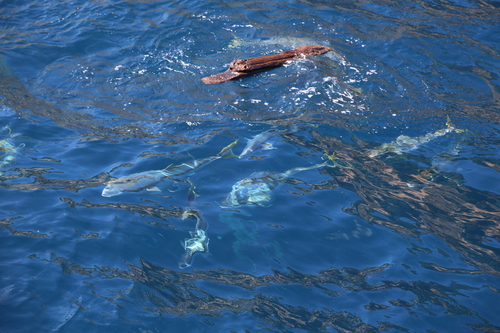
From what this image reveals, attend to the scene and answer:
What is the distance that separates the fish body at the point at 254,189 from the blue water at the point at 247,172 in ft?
0.36

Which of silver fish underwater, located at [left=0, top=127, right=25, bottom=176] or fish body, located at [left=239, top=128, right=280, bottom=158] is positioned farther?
fish body, located at [left=239, top=128, right=280, bottom=158]

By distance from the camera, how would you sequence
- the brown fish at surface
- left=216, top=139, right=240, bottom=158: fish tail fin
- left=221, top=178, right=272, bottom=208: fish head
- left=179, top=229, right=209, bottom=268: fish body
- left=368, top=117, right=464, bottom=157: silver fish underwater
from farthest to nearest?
the brown fish at surface, left=368, top=117, right=464, bottom=157: silver fish underwater, left=216, top=139, right=240, bottom=158: fish tail fin, left=221, top=178, right=272, bottom=208: fish head, left=179, top=229, right=209, bottom=268: fish body

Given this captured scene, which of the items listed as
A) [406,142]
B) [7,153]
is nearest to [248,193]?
[406,142]

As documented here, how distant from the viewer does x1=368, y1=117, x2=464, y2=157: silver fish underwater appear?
21.5 ft

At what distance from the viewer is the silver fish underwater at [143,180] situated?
5.71 meters

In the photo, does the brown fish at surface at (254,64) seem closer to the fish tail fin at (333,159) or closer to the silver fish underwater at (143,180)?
the silver fish underwater at (143,180)

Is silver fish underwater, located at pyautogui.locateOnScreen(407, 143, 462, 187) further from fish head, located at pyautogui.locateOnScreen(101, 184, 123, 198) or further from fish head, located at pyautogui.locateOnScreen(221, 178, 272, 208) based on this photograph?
fish head, located at pyautogui.locateOnScreen(101, 184, 123, 198)

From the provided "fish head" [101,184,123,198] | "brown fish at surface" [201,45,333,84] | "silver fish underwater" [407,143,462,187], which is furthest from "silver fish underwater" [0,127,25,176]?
"silver fish underwater" [407,143,462,187]

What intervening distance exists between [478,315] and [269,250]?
236cm

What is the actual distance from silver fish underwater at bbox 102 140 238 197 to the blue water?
104mm

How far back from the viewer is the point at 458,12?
35.5ft

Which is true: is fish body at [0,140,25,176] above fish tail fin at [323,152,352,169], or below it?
below

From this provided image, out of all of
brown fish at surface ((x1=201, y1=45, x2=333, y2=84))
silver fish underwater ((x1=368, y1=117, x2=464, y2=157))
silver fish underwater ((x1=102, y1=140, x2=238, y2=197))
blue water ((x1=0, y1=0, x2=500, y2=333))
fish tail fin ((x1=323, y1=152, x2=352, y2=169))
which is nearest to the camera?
blue water ((x1=0, y1=0, x2=500, y2=333))

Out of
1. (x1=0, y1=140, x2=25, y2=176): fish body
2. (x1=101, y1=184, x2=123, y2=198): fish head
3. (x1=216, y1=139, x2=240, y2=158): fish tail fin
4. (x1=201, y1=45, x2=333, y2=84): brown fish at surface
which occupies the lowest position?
(x1=101, y1=184, x2=123, y2=198): fish head
